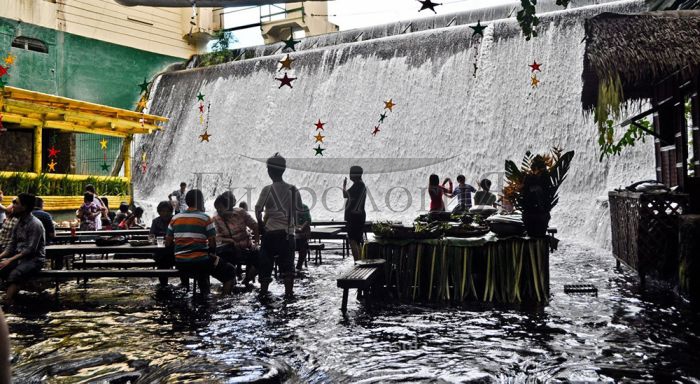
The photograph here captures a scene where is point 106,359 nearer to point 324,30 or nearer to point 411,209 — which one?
point 411,209

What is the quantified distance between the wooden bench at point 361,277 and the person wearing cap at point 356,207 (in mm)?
1594

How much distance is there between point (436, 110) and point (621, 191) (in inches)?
419

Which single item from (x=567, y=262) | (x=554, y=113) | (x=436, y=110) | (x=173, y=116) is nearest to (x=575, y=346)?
(x=567, y=262)

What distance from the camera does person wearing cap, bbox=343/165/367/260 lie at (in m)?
7.75

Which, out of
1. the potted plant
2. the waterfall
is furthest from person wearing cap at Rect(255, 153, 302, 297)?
the waterfall

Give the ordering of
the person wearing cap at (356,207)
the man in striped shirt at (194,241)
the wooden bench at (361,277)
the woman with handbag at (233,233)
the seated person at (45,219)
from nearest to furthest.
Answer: the wooden bench at (361,277) → the man in striped shirt at (194,241) → the woman with handbag at (233,233) → the person wearing cap at (356,207) → the seated person at (45,219)

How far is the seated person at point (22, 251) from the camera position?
654 centimetres

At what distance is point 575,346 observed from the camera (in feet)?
14.1

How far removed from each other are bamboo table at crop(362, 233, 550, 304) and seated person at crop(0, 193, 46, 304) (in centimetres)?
370

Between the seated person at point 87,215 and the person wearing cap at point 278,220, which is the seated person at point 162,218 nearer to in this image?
the person wearing cap at point 278,220

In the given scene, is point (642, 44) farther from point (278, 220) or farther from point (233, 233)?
point (233, 233)

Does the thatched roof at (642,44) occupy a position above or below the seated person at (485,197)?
above

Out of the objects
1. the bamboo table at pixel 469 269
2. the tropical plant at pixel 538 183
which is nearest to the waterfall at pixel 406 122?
the tropical plant at pixel 538 183

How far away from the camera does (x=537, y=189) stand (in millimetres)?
6070
